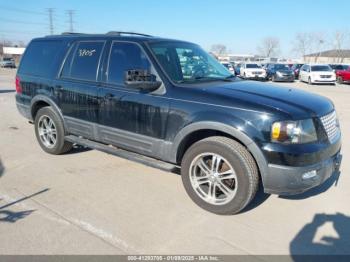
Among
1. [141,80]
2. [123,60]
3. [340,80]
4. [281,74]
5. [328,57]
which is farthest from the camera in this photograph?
[328,57]

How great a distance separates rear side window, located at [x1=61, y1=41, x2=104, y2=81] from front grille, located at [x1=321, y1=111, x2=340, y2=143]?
3.07 m

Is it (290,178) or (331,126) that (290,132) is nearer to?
(290,178)

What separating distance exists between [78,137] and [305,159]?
3.40 m

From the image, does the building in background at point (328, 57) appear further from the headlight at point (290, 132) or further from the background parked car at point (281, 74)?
the headlight at point (290, 132)

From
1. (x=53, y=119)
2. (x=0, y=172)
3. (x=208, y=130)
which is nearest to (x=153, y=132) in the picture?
(x=208, y=130)

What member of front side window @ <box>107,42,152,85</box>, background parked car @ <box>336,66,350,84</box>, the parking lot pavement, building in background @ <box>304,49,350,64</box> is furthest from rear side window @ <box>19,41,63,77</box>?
building in background @ <box>304,49,350,64</box>

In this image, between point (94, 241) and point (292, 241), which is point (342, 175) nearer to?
point (292, 241)

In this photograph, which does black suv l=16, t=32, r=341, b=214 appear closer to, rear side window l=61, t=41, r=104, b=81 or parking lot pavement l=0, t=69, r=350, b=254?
rear side window l=61, t=41, r=104, b=81

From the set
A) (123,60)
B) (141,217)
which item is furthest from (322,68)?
(141,217)

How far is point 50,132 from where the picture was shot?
5.61 m

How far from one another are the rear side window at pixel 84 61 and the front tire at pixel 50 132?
2.48 ft

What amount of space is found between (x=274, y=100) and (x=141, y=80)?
1.54 meters

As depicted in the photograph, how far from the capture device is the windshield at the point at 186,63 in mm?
4170

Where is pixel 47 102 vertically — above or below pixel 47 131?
above
